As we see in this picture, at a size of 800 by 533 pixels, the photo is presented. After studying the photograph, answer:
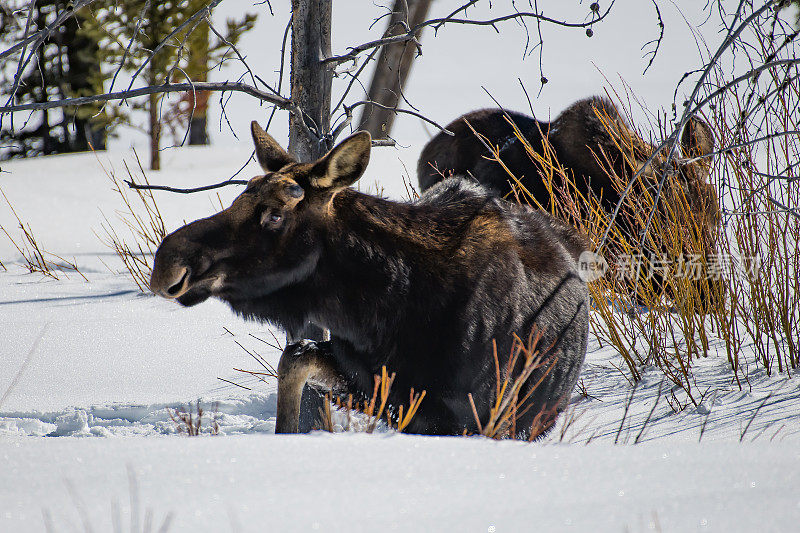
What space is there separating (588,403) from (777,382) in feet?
3.19

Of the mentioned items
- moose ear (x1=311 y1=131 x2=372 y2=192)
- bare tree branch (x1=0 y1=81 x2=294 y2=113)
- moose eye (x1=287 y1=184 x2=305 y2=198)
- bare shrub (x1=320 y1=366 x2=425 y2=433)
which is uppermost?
bare tree branch (x1=0 y1=81 x2=294 y2=113)

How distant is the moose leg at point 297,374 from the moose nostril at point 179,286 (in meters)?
0.55

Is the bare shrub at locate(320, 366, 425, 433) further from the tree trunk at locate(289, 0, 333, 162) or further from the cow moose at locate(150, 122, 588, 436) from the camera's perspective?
the tree trunk at locate(289, 0, 333, 162)

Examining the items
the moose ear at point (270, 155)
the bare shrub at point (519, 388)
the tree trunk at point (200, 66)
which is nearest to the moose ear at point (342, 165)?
the moose ear at point (270, 155)

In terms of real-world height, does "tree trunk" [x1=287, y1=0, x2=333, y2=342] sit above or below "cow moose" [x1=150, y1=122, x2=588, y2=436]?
above

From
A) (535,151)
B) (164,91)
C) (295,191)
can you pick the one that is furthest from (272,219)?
(535,151)

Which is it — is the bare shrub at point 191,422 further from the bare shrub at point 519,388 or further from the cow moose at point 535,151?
the cow moose at point 535,151

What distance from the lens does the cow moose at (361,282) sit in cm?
256

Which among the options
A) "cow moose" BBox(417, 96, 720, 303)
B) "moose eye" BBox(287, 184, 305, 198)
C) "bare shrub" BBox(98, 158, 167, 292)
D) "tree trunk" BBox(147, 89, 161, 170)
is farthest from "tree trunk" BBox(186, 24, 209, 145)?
"moose eye" BBox(287, 184, 305, 198)

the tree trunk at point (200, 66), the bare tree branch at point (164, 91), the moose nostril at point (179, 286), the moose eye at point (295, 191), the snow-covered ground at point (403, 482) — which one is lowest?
the snow-covered ground at point (403, 482)

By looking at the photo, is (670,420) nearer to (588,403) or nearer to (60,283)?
(588,403)

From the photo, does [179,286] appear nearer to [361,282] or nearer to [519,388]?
[361,282]

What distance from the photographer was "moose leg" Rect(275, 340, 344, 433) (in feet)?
9.39

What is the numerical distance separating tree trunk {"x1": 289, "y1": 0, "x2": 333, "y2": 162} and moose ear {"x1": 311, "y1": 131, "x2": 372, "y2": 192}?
1103 millimetres
